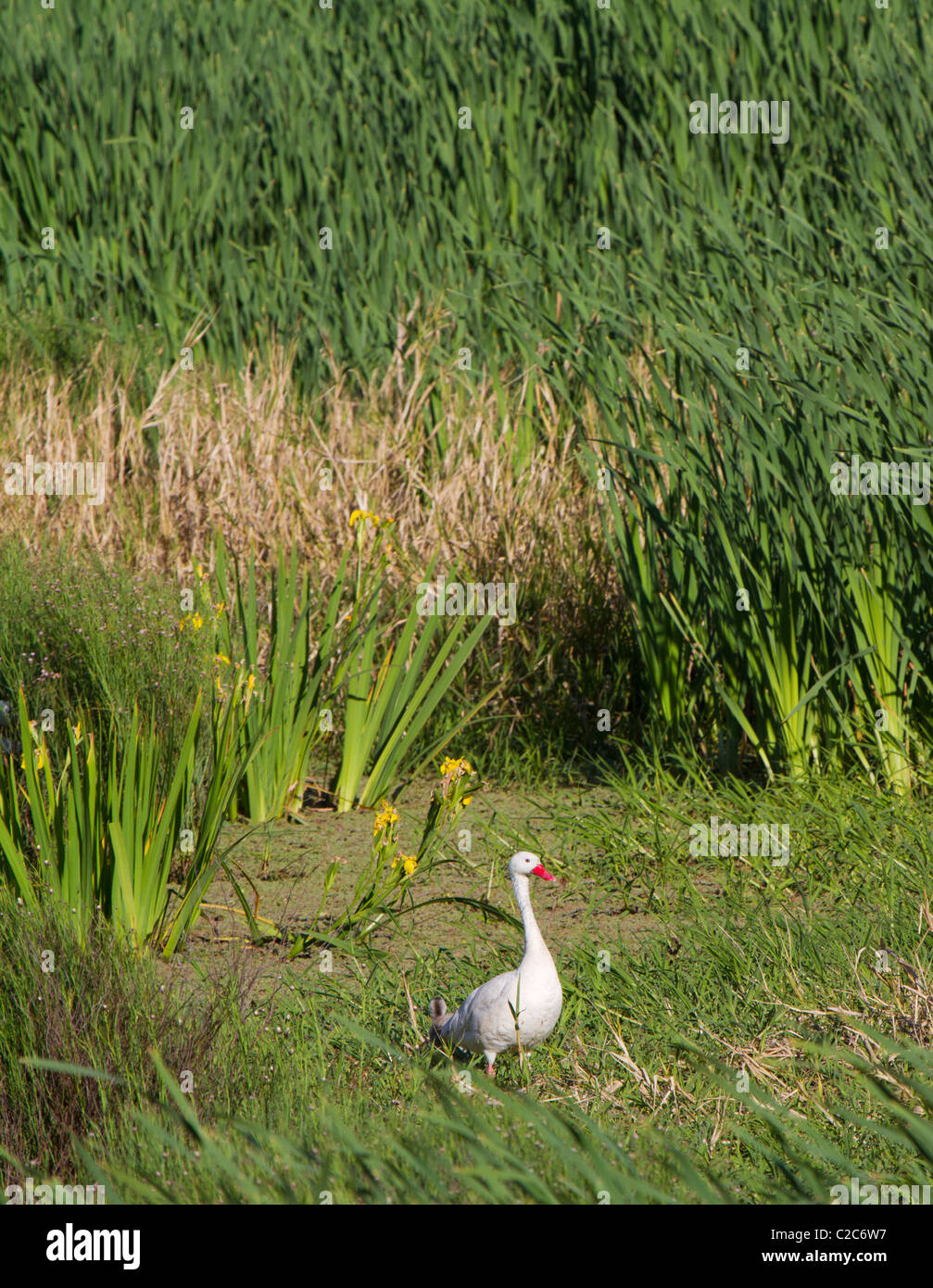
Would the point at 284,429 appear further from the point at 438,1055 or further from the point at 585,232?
the point at 438,1055

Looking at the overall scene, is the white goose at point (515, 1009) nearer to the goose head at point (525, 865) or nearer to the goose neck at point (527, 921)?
the goose neck at point (527, 921)

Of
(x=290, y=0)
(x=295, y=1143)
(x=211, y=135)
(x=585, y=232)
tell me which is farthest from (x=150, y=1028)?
(x=290, y=0)

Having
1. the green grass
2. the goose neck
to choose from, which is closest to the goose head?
the goose neck

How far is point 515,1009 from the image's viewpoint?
2.74m

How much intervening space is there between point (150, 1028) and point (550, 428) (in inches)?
150

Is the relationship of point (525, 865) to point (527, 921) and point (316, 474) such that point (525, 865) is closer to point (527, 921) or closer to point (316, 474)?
point (527, 921)

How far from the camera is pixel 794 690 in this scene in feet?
14.2

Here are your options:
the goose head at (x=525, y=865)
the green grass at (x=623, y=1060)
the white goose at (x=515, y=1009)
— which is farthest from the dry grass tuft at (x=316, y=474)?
the white goose at (x=515, y=1009)

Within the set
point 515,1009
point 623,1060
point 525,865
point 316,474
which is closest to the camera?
point 515,1009

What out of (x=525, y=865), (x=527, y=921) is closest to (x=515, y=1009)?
(x=527, y=921)

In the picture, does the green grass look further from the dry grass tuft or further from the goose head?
the dry grass tuft

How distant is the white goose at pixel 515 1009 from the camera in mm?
2764

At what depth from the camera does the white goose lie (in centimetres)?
276

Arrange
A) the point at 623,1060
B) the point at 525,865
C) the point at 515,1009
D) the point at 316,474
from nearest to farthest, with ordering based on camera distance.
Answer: the point at 515,1009 → the point at 623,1060 → the point at 525,865 → the point at 316,474
